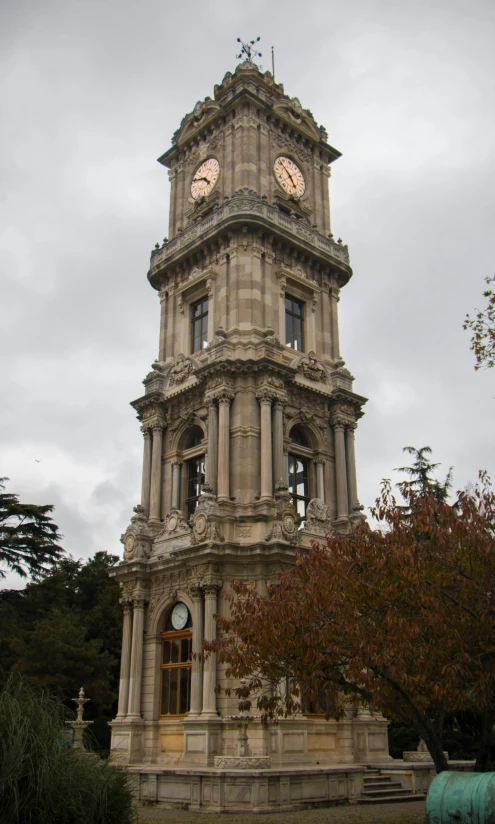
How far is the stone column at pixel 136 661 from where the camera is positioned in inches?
1075

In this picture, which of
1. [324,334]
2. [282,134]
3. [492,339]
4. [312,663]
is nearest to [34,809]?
[312,663]

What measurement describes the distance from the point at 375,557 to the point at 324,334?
19.2 metres

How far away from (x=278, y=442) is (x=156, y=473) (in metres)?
5.65

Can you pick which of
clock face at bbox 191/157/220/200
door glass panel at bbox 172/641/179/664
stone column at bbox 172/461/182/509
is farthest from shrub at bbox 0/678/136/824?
clock face at bbox 191/157/220/200

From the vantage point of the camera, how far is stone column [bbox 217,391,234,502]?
27.5m

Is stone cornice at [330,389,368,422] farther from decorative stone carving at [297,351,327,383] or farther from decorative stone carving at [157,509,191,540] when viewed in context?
decorative stone carving at [157,509,191,540]

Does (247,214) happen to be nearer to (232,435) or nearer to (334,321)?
(334,321)

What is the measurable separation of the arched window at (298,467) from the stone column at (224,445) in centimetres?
304

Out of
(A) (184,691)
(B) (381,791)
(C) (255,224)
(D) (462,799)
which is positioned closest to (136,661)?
→ (A) (184,691)

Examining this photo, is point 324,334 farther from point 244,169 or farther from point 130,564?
point 130,564

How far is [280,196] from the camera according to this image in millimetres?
34156

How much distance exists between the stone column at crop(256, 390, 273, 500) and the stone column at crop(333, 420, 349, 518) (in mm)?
4066

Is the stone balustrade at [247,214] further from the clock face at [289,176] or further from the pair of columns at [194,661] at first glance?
the pair of columns at [194,661]

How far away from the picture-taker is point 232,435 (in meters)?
28.5
